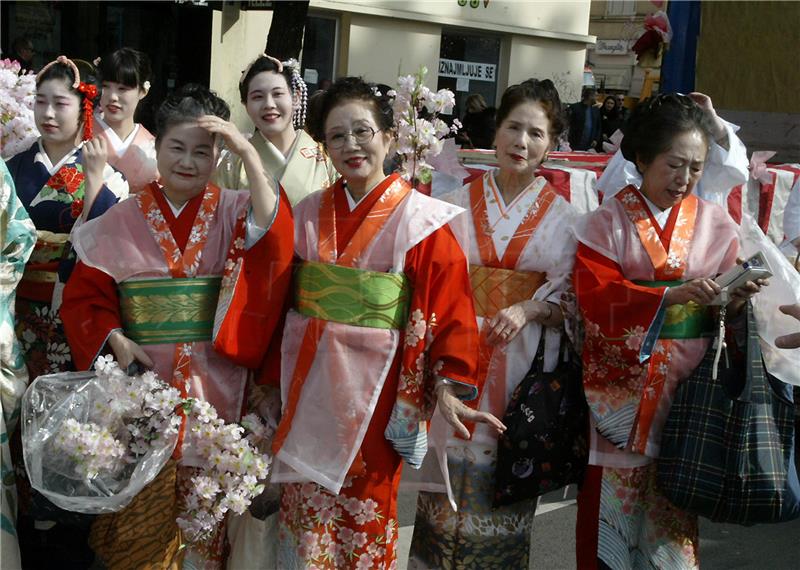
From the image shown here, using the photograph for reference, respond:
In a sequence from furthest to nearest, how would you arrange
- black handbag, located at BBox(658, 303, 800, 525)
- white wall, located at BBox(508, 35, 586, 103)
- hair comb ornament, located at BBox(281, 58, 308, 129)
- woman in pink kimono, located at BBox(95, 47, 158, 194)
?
white wall, located at BBox(508, 35, 586, 103)
woman in pink kimono, located at BBox(95, 47, 158, 194)
hair comb ornament, located at BBox(281, 58, 308, 129)
black handbag, located at BBox(658, 303, 800, 525)

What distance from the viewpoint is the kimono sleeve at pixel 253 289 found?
2.86m

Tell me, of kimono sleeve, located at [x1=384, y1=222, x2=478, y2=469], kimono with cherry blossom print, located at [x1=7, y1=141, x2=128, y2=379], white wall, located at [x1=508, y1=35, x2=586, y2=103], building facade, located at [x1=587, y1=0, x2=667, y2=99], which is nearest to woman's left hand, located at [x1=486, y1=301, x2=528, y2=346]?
kimono sleeve, located at [x1=384, y1=222, x2=478, y2=469]

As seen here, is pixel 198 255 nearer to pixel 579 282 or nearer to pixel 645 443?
pixel 579 282

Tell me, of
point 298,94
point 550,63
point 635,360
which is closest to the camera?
point 635,360

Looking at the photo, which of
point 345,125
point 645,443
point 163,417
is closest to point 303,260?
point 345,125

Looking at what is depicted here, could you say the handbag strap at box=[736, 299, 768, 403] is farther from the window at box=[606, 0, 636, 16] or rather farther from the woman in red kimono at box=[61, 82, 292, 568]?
the window at box=[606, 0, 636, 16]

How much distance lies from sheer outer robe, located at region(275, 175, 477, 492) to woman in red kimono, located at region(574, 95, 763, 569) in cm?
46

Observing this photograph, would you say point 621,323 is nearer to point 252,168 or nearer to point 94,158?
point 252,168

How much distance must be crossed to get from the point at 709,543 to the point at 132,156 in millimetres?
3049

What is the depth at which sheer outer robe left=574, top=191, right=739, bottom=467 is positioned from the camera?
118 inches

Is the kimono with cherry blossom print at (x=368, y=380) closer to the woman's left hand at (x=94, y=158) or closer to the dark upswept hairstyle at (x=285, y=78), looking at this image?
the woman's left hand at (x=94, y=158)

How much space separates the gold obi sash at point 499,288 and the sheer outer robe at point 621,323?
150 mm

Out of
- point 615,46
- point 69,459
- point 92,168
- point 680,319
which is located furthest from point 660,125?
point 615,46

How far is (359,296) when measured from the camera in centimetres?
282
